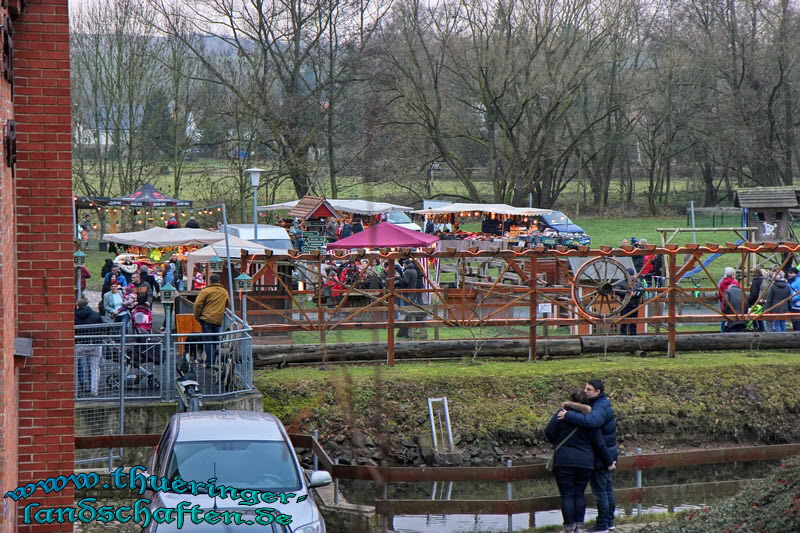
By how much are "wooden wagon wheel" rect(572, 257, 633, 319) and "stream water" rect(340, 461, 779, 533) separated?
11.5 feet

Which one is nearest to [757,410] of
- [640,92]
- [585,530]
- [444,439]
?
[444,439]

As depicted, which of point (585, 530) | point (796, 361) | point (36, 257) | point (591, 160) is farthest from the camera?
point (591, 160)

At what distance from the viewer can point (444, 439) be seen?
14828 millimetres

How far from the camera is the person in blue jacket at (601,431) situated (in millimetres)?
9414

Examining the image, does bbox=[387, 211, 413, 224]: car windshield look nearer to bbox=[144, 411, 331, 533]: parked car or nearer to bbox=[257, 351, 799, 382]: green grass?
bbox=[257, 351, 799, 382]: green grass

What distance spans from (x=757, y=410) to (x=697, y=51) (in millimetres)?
37490

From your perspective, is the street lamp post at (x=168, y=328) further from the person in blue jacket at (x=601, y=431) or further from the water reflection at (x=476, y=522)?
the person in blue jacket at (x=601, y=431)

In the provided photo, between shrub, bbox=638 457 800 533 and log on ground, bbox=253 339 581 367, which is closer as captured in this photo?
shrub, bbox=638 457 800 533

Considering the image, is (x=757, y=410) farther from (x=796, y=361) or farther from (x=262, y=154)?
(x=262, y=154)

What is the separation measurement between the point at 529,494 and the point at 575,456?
15.7 ft

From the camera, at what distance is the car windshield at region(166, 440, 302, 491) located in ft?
27.5

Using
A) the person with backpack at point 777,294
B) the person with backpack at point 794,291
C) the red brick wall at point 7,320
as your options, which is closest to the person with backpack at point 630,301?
the person with backpack at point 777,294

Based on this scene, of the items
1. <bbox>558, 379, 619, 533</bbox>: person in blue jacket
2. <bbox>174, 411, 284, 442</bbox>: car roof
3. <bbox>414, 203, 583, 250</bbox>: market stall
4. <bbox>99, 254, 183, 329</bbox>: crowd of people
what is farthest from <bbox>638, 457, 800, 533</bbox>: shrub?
<bbox>414, 203, 583, 250</bbox>: market stall

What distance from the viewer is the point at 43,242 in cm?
721
